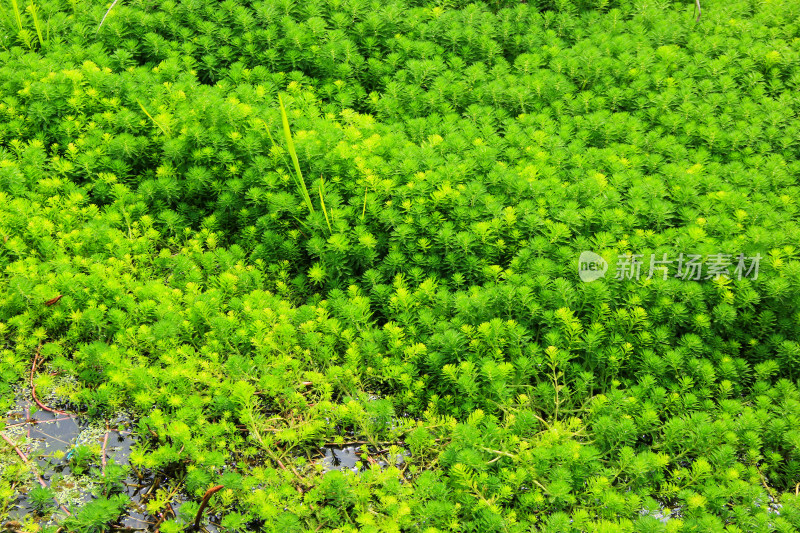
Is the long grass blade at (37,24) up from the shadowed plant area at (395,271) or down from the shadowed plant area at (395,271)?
up

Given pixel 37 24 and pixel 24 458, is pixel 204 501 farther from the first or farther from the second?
pixel 37 24

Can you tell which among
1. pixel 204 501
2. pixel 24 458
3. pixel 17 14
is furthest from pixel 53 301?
pixel 17 14

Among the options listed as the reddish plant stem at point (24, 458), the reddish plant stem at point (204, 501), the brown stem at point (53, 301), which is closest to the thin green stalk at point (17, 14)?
the brown stem at point (53, 301)

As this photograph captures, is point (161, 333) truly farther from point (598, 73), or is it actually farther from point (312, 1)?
point (598, 73)

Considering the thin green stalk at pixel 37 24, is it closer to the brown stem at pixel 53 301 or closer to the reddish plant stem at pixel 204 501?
the brown stem at pixel 53 301

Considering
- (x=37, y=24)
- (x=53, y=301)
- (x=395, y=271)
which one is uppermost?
(x=37, y=24)

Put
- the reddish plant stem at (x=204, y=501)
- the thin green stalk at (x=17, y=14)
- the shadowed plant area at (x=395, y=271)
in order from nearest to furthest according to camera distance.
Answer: the reddish plant stem at (x=204, y=501) < the shadowed plant area at (x=395, y=271) < the thin green stalk at (x=17, y=14)

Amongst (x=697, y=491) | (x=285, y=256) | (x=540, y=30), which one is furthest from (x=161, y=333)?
(x=540, y=30)

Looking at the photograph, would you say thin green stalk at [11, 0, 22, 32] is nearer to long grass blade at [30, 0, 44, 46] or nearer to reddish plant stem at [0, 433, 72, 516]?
long grass blade at [30, 0, 44, 46]

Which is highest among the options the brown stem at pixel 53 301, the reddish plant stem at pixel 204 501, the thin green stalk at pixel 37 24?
the thin green stalk at pixel 37 24
